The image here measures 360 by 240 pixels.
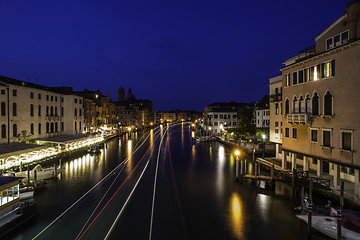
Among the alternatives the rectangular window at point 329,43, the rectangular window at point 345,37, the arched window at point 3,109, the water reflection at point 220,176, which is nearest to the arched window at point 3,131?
the arched window at point 3,109

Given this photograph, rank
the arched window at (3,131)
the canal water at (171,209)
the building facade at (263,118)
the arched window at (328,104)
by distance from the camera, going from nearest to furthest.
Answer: the canal water at (171,209)
the arched window at (328,104)
the arched window at (3,131)
the building facade at (263,118)

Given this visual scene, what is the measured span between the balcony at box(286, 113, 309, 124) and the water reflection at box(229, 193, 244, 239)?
9442 millimetres

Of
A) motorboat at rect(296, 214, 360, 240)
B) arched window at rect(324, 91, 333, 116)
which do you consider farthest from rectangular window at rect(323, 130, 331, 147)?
motorboat at rect(296, 214, 360, 240)

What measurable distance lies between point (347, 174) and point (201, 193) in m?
13.9

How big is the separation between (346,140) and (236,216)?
10.5m

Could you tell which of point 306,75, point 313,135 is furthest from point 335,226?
point 306,75

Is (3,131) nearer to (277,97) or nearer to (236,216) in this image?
(236,216)

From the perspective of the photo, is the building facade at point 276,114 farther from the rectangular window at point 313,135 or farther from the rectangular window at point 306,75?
the rectangular window at point 306,75

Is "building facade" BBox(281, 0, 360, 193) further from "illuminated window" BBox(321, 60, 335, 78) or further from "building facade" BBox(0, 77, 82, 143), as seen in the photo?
"building facade" BBox(0, 77, 82, 143)

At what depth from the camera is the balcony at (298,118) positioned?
2194cm

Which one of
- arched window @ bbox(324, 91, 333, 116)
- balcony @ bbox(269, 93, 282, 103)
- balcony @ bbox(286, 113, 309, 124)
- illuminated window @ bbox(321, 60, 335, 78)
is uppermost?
illuminated window @ bbox(321, 60, 335, 78)

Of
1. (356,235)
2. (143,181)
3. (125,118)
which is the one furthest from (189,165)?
(125,118)

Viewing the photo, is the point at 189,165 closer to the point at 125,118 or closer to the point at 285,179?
the point at 285,179

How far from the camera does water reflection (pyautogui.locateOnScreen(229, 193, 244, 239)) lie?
15.5m
